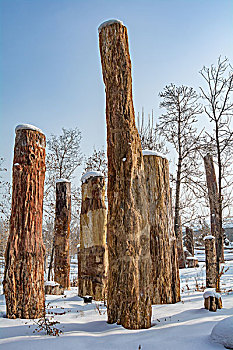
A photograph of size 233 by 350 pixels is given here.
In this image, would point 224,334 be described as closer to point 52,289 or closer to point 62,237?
point 52,289

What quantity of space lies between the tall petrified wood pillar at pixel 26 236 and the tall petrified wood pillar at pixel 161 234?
1727mm

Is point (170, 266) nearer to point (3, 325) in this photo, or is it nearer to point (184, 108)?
point (3, 325)

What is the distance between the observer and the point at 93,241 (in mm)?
6770

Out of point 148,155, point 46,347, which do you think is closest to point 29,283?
point 46,347

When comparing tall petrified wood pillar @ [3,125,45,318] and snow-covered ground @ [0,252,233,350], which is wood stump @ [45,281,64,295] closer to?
snow-covered ground @ [0,252,233,350]

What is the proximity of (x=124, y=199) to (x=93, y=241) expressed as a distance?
3.24 metres

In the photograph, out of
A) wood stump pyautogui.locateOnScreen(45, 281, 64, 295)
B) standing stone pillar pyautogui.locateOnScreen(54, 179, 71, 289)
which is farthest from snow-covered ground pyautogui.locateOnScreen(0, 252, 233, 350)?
standing stone pillar pyautogui.locateOnScreen(54, 179, 71, 289)

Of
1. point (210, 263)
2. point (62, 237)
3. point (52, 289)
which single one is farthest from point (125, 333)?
point (62, 237)

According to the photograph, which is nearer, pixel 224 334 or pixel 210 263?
pixel 224 334

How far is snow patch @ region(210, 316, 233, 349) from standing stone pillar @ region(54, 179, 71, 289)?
6.59 metres

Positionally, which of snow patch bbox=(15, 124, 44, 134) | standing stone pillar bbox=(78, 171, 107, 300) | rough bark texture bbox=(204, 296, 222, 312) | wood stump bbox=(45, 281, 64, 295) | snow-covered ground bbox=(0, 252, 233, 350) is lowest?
wood stump bbox=(45, 281, 64, 295)

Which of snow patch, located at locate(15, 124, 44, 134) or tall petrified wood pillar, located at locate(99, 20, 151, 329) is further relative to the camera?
snow patch, located at locate(15, 124, 44, 134)

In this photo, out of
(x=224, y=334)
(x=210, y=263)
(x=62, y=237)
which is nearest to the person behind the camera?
(x=224, y=334)

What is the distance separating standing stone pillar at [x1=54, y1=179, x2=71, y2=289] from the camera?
9.12 m
